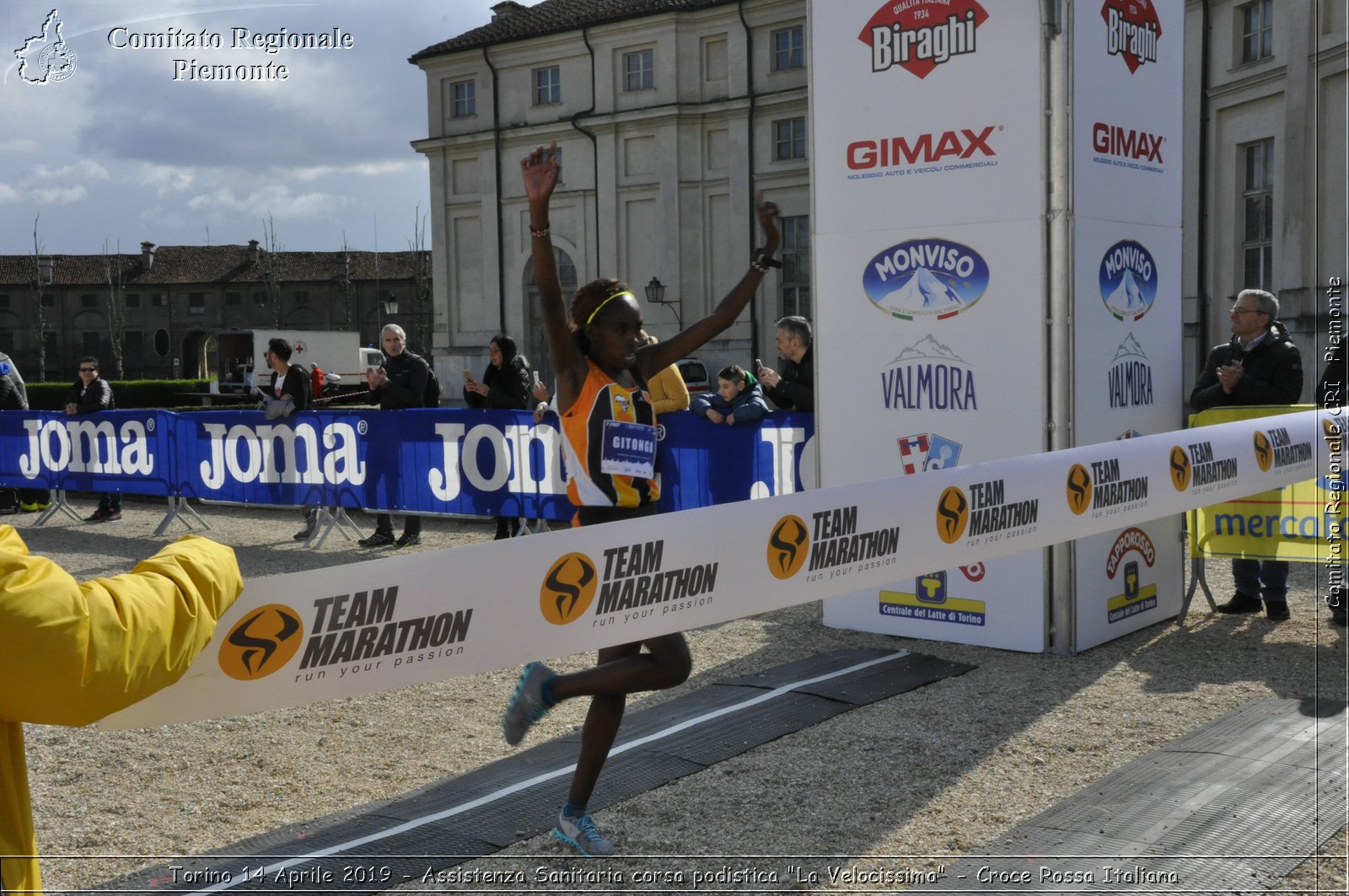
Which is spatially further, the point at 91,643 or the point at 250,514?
the point at 250,514

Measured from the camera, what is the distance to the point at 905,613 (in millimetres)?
7750

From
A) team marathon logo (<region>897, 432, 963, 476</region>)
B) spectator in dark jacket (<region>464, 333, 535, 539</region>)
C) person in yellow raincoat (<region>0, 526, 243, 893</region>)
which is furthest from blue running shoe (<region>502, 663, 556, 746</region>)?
spectator in dark jacket (<region>464, 333, 535, 539</region>)

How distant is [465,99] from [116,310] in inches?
1640

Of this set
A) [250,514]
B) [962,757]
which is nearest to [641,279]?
[250,514]

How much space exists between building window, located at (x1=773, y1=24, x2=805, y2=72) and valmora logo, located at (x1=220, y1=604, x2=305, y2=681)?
42.5m

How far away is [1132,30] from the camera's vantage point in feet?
24.5

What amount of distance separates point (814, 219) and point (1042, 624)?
3.00 m

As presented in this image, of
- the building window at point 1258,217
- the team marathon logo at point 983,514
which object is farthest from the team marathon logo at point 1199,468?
the building window at point 1258,217

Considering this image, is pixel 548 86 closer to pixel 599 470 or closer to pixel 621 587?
pixel 599 470

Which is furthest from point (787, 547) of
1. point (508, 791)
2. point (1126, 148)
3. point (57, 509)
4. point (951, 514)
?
point (57, 509)

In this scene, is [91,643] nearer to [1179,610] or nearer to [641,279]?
[1179,610]

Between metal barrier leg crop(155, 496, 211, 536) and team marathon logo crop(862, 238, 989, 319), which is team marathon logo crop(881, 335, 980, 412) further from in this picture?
metal barrier leg crop(155, 496, 211, 536)

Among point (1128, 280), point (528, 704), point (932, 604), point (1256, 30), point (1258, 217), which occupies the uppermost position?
point (1256, 30)

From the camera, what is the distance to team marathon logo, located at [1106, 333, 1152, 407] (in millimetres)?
7434
